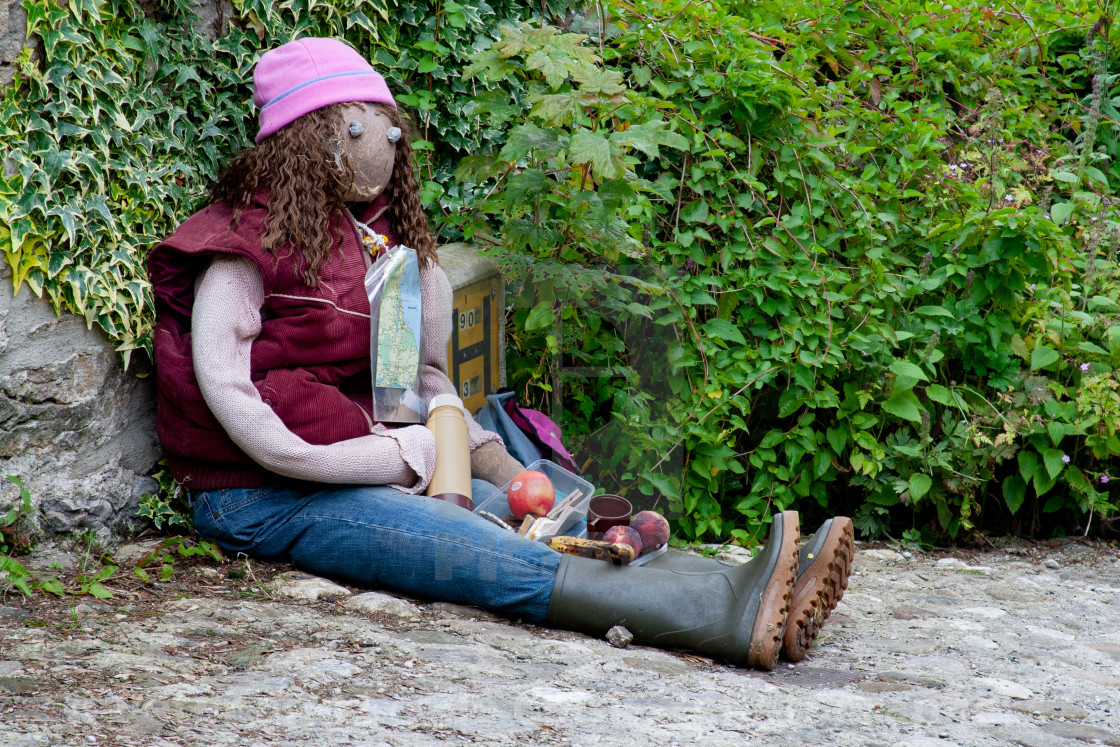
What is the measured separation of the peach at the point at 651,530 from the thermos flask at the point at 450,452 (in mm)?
443

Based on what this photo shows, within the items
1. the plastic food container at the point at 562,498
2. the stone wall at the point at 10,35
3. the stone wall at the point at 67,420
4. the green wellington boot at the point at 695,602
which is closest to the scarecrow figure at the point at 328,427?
the green wellington boot at the point at 695,602

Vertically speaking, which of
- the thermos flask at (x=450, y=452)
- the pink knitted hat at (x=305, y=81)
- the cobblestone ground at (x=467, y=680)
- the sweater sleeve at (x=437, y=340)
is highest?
the pink knitted hat at (x=305, y=81)

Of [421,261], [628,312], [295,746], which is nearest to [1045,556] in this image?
[628,312]

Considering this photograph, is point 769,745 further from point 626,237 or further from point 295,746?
point 626,237

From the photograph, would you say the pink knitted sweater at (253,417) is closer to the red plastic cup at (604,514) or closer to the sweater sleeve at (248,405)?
the sweater sleeve at (248,405)

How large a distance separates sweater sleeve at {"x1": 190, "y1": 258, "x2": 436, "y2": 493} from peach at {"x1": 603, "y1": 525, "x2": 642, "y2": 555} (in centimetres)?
50

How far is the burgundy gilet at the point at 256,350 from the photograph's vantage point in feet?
8.25

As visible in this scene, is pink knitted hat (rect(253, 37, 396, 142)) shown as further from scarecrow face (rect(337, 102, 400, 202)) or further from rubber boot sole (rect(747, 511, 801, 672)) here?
rubber boot sole (rect(747, 511, 801, 672))

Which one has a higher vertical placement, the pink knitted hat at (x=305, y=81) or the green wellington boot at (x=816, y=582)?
the pink knitted hat at (x=305, y=81)

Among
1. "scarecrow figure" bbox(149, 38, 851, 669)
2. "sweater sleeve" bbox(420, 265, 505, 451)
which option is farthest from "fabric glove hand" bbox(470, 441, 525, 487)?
"scarecrow figure" bbox(149, 38, 851, 669)

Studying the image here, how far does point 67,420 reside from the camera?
2.47 metres

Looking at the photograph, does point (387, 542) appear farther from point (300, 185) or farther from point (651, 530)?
point (300, 185)

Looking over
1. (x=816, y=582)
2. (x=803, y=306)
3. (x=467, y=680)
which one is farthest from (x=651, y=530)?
(x=803, y=306)

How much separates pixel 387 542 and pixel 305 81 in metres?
1.22
